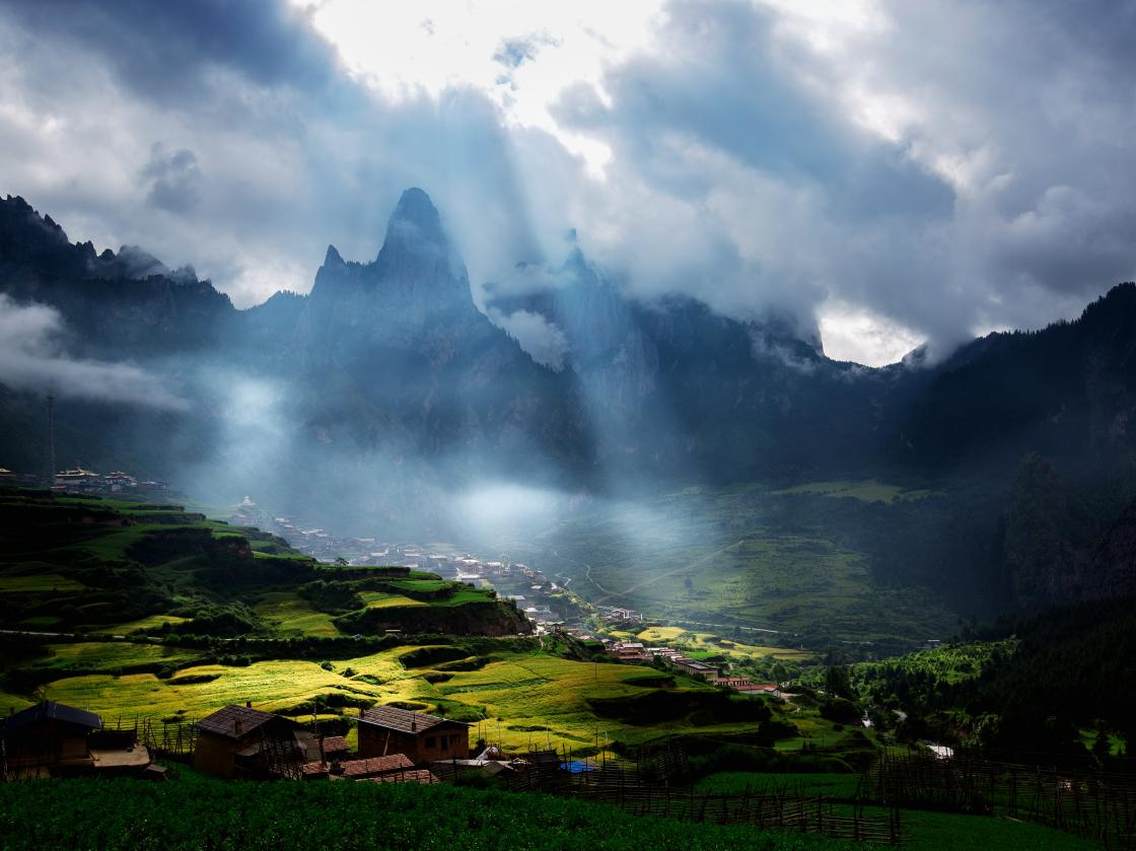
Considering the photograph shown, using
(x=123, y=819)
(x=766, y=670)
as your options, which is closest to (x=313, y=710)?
(x=123, y=819)

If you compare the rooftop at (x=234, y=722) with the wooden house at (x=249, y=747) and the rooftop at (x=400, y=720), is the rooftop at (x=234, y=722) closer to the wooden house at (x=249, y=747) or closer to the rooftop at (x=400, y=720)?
the wooden house at (x=249, y=747)

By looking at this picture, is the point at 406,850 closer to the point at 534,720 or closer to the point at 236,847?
the point at 236,847

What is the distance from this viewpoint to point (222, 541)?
142 meters

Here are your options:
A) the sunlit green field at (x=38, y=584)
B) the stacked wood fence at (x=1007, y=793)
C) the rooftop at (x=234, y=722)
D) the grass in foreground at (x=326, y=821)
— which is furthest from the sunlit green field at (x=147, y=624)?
the stacked wood fence at (x=1007, y=793)

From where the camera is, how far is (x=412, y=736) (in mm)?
60312

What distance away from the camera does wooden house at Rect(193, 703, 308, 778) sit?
5347cm

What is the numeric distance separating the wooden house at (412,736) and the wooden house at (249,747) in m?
6.52

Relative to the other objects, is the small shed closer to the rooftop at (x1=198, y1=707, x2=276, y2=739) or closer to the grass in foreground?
the rooftop at (x1=198, y1=707, x2=276, y2=739)

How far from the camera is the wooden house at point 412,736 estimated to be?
60406 mm

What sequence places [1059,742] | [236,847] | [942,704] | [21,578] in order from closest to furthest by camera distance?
[236,847] < [1059,742] < [21,578] < [942,704]

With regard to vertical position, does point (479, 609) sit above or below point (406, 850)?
above

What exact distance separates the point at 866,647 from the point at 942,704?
74.7m

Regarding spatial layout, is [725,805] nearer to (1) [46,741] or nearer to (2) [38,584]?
(1) [46,741]

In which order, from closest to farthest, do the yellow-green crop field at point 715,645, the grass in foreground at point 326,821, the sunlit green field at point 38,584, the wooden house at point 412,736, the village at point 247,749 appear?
the grass in foreground at point 326,821 < the village at point 247,749 < the wooden house at point 412,736 < the sunlit green field at point 38,584 < the yellow-green crop field at point 715,645
